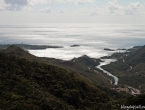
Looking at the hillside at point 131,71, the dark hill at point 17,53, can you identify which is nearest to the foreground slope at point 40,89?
the dark hill at point 17,53

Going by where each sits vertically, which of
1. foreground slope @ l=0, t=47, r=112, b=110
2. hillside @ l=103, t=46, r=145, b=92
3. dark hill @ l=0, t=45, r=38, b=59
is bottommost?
hillside @ l=103, t=46, r=145, b=92

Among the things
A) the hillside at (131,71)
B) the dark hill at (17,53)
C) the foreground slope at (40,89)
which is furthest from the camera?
the hillside at (131,71)

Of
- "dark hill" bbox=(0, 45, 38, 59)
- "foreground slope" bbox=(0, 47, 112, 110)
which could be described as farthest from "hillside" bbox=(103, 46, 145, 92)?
"foreground slope" bbox=(0, 47, 112, 110)

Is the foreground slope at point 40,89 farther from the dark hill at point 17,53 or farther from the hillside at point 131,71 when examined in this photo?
the hillside at point 131,71

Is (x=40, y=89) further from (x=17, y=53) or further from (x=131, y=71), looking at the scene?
(x=131, y=71)

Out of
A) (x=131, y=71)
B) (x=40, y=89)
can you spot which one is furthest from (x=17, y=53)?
(x=131, y=71)

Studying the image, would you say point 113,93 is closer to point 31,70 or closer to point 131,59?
point 31,70

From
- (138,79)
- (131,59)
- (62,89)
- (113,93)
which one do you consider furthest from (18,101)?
(131,59)

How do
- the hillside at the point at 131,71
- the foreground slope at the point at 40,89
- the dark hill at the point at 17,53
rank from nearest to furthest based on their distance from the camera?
the foreground slope at the point at 40,89 < the dark hill at the point at 17,53 < the hillside at the point at 131,71

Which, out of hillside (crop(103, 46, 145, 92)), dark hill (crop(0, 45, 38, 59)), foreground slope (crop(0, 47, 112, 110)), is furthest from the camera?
hillside (crop(103, 46, 145, 92))

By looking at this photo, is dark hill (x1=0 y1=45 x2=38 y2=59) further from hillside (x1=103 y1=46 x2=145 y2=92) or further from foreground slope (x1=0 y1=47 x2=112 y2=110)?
hillside (x1=103 y1=46 x2=145 y2=92)
